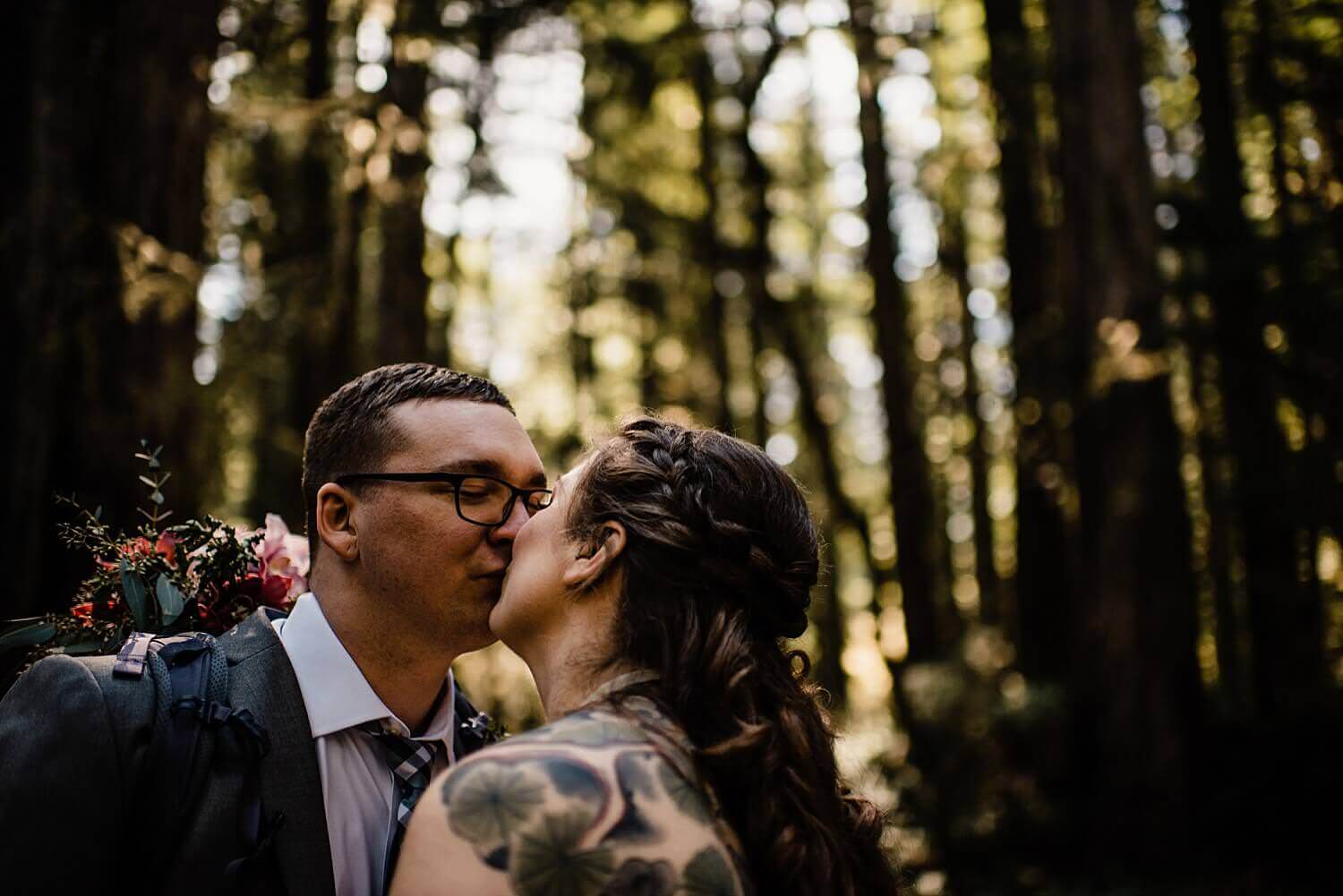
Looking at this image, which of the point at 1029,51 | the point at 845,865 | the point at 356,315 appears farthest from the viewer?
the point at 1029,51

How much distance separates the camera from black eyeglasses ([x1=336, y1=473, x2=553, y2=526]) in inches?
117

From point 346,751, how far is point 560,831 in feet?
3.29

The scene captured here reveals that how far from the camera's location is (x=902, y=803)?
10961mm

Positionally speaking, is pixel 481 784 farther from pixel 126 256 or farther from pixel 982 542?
pixel 982 542

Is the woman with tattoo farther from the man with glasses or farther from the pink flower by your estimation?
the pink flower

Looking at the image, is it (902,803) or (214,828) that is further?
(902,803)

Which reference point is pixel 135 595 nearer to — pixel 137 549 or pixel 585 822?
pixel 137 549

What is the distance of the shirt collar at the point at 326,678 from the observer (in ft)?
8.82

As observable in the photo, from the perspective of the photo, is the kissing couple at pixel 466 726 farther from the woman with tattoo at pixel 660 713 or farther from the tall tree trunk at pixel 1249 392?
the tall tree trunk at pixel 1249 392

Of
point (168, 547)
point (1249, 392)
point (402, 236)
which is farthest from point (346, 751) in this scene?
point (1249, 392)

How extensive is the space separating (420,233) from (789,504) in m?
8.36

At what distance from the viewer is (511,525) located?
300cm

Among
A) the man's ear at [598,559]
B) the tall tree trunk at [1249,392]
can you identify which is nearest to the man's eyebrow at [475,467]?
the man's ear at [598,559]

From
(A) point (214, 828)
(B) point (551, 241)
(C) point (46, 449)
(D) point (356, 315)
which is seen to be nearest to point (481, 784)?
(A) point (214, 828)
